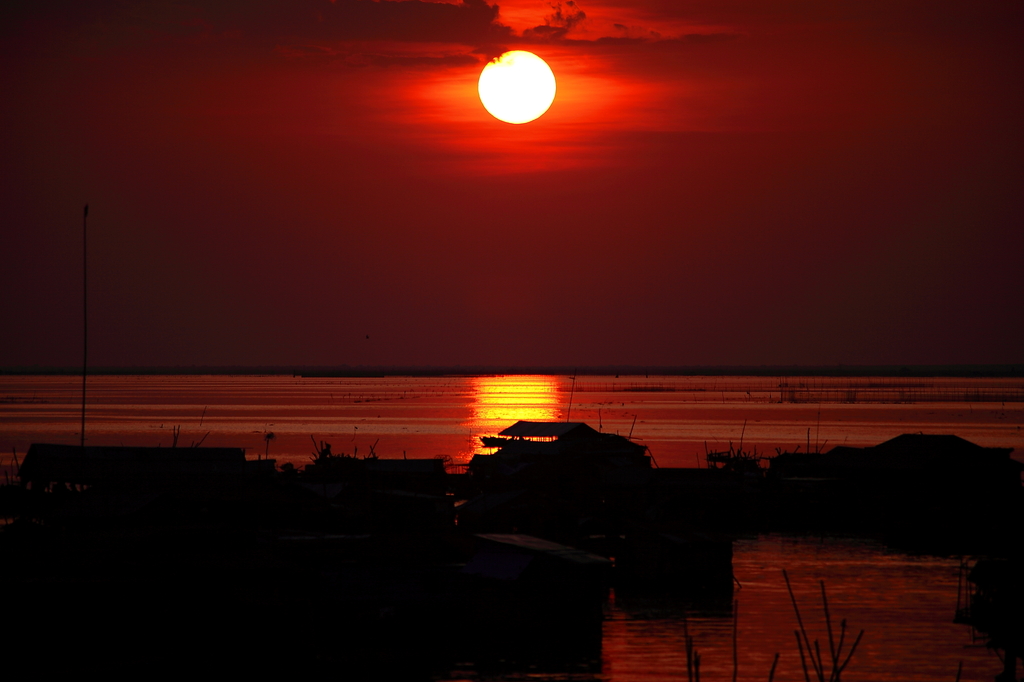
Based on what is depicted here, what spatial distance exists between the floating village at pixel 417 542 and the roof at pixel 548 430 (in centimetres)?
41

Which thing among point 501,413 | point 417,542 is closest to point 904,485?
point 417,542

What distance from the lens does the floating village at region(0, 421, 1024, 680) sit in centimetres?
2545

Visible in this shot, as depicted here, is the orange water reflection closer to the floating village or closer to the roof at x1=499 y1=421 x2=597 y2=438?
the roof at x1=499 y1=421 x2=597 y2=438

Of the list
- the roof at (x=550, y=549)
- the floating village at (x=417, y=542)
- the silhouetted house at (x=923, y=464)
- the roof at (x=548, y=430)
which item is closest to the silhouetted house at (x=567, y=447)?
the roof at (x=548, y=430)

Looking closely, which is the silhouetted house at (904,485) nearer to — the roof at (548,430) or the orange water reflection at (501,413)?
the roof at (548,430)

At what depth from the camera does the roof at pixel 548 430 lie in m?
60.6

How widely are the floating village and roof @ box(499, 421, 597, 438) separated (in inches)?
16.3

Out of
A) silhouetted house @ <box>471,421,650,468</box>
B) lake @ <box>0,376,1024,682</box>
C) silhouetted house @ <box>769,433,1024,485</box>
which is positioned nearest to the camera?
lake @ <box>0,376,1024,682</box>

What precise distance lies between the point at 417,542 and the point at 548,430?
29595mm

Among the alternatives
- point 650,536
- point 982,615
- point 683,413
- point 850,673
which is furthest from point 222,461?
point 683,413

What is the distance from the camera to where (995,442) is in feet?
286

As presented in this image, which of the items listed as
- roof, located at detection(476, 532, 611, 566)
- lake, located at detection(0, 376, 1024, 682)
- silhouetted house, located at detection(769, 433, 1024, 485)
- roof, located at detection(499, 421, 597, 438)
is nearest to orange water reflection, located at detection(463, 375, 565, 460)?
lake, located at detection(0, 376, 1024, 682)

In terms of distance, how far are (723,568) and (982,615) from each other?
573 inches

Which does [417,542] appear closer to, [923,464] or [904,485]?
[904,485]
